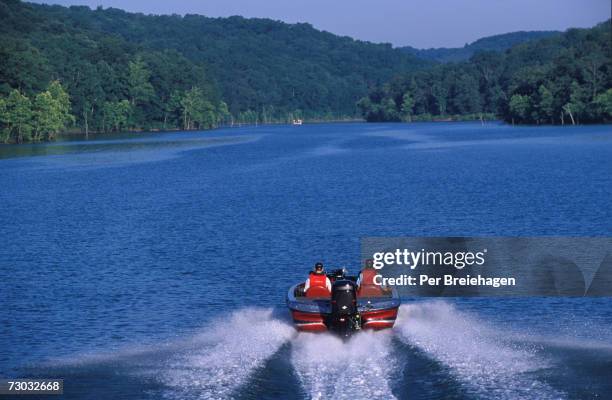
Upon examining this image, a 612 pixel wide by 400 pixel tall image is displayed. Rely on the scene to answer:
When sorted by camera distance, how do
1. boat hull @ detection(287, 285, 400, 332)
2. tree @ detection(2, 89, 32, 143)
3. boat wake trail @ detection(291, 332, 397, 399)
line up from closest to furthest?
boat wake trail @ detection(291, 332, 397, 399)
boat hull @ detection(287, 285, 400, 332)
tree @ detection(2, 89, 32, 143)

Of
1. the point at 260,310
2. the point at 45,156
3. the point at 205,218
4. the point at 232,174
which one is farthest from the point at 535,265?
the point at 45,156

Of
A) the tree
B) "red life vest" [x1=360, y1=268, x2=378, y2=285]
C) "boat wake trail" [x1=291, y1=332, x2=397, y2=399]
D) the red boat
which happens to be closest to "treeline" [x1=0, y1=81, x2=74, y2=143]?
the tree

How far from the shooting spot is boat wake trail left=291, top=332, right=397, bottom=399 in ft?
74.4

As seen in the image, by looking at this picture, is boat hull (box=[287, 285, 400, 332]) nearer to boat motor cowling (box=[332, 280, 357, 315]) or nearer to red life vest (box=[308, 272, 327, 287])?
boat motor cowling (box=[332, 280, 357, 315])

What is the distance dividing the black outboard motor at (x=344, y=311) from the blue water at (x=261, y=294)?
434 millimetres

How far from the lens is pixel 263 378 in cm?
2403

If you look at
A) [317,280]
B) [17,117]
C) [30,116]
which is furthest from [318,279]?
[30,116]

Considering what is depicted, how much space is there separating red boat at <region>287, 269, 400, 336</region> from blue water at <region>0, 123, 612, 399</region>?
39 centimetres

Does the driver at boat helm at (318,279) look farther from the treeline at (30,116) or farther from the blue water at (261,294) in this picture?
the treeline at (30,116)

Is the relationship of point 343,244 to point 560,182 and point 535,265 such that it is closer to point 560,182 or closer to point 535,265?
point 535,265

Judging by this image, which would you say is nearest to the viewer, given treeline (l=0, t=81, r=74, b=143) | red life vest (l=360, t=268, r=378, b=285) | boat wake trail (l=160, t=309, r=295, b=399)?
boat wake trail (l=160, t=309, r=295, b=399)

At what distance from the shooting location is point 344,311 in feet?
87.1

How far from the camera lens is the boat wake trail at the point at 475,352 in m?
22.7

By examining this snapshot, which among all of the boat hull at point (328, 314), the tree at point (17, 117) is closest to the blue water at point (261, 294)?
the boat hull at point (328, 314)
